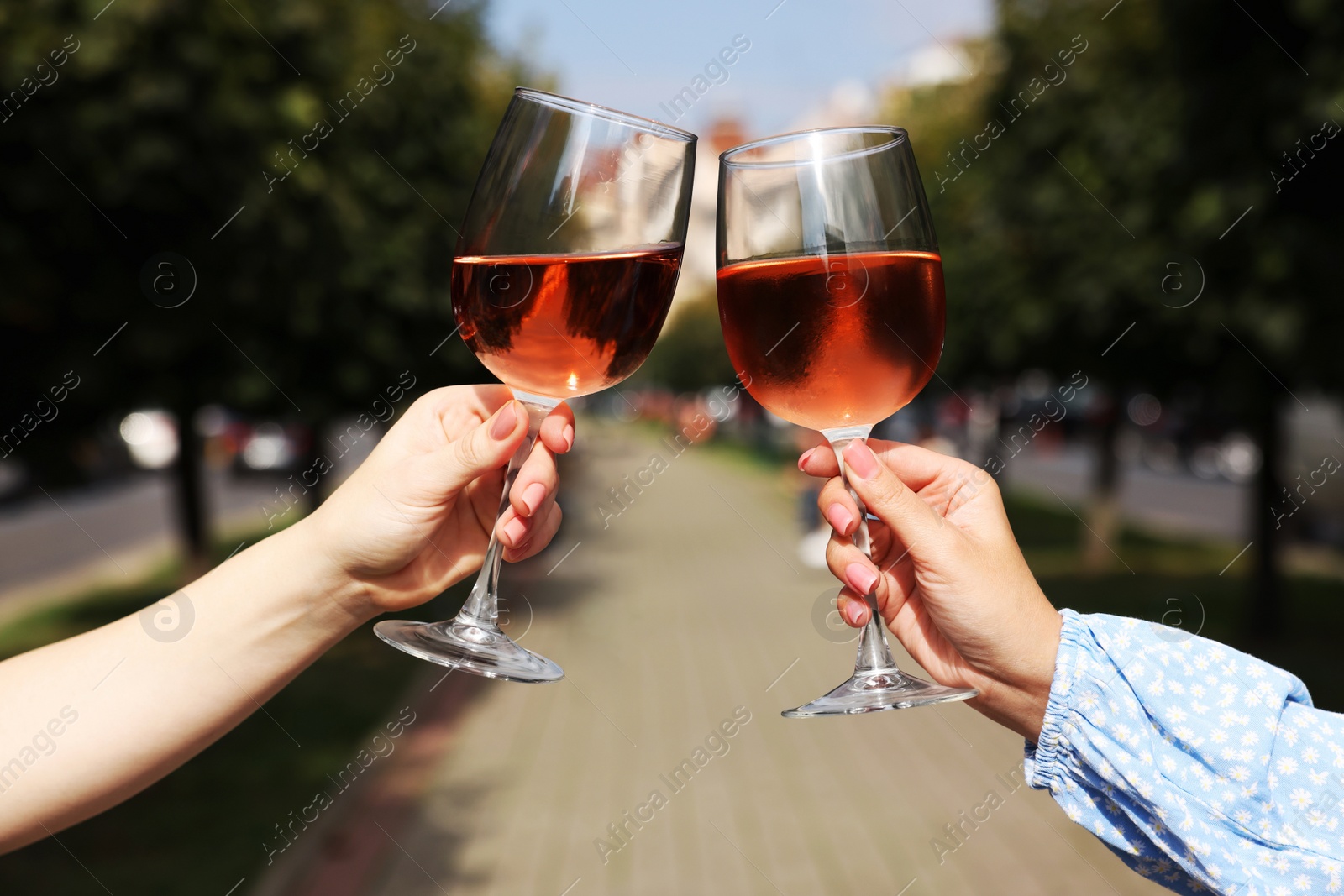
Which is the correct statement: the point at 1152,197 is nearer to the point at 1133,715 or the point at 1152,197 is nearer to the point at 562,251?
the point at 1133,715

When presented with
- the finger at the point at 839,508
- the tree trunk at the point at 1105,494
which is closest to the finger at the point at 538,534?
the finger at the point at 839,508

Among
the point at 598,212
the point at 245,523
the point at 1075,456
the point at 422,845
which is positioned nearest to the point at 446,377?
the point at 245,523

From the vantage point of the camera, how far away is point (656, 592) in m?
12.5

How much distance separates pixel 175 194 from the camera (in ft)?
16.6

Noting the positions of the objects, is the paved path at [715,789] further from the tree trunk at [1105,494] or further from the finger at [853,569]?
the tree trunk at [1105,494]

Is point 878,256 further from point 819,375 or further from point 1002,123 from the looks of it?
point 1002,123

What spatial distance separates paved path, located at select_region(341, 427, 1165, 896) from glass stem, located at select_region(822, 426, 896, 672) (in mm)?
3872

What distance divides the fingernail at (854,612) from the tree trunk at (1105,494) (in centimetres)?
1370

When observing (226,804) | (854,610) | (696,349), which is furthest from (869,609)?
(696,349)

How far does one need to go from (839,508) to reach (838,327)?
297mm

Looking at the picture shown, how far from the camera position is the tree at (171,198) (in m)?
4.52

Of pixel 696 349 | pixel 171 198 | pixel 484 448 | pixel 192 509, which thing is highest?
pixel 171 198

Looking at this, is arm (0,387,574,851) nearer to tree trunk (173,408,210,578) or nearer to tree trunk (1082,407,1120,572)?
tree trunk (173,408,210,578)

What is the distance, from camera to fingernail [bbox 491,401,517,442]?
5.68ft
